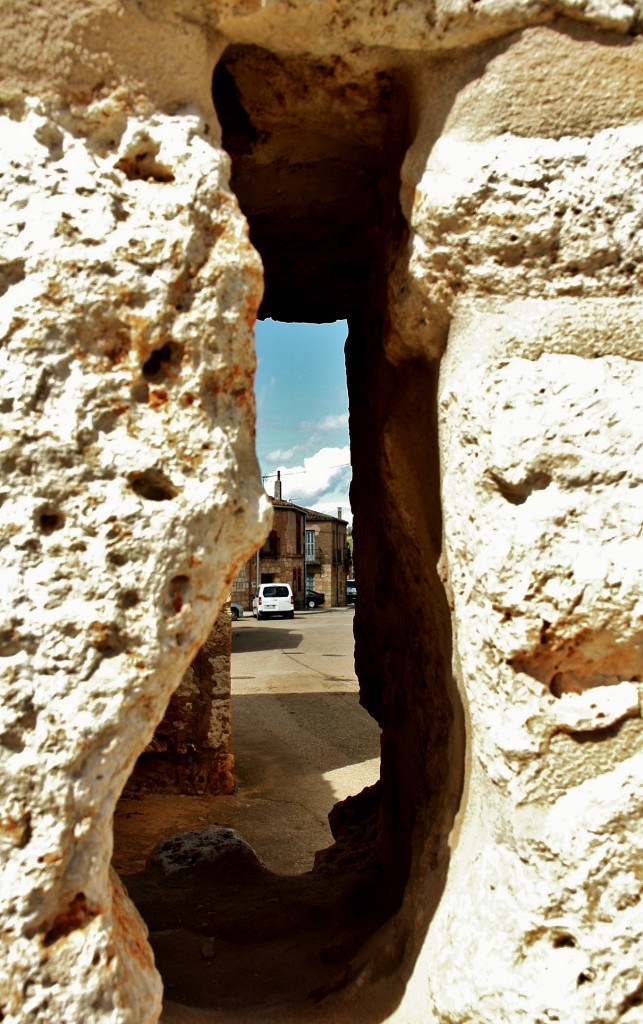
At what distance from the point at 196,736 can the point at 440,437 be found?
15.4 ft

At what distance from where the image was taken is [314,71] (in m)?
2.03

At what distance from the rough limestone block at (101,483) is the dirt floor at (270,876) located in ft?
2.23

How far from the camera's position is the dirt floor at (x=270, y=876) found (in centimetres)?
239

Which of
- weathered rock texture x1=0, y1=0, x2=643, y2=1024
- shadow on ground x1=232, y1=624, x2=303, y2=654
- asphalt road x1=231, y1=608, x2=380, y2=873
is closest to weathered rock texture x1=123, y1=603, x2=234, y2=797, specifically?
asphalt road x1=231, y1=608, x2=380, y2=873

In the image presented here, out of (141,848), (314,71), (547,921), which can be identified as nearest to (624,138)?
(314,71)

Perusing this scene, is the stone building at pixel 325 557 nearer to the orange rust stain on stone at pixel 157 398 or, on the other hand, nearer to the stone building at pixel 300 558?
the stone building at pixel 300 558

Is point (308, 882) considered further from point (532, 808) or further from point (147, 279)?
point (147, 279)

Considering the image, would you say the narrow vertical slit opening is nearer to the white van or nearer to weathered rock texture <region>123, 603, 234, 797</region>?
weathered rock texture <region>123, 603, 234, 797</region>

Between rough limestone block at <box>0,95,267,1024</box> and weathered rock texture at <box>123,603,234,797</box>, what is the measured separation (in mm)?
4367

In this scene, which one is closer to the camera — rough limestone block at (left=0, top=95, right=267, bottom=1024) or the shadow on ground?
rough limestone block at (left=0, top=95, right=267, bottom=1024)

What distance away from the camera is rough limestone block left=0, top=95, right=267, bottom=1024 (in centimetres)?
140

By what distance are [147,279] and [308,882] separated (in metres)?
2.72

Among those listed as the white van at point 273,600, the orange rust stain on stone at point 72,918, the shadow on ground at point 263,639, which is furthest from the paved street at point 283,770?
the white van at point 273,600

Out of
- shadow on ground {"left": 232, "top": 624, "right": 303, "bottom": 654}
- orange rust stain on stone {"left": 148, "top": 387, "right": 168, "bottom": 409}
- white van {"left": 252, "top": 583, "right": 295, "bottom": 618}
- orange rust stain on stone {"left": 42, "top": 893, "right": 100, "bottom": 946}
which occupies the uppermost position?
orange rust stain on stone {"left": 148, "top": 387, "right": 168, "bottom": 409}
